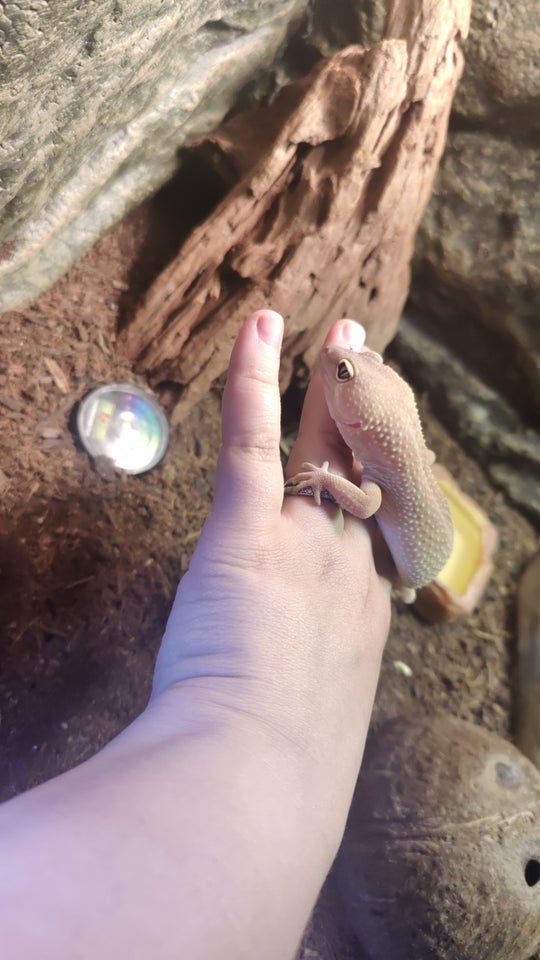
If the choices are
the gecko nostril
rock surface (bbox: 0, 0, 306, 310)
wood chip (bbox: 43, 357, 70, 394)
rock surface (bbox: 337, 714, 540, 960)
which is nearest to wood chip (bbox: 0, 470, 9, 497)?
wood chip (bbox: 43, 357, 70, 394)

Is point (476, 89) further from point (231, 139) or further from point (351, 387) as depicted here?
point (351, 387)

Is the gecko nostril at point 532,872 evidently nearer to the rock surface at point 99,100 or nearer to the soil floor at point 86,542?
the soil floor at point 86,542

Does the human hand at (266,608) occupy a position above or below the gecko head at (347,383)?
below

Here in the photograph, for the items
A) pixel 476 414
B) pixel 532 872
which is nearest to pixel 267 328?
pixel 532 872

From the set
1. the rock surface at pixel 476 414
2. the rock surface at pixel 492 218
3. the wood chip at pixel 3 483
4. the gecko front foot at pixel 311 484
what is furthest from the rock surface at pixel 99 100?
the rock surface at pixel 476 414

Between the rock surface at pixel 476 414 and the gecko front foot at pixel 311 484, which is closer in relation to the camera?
the gecko front foot at pixel 311 484

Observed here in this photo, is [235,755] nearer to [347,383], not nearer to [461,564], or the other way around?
[347,383]
